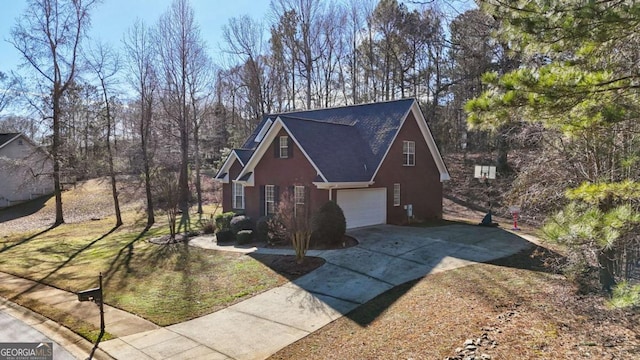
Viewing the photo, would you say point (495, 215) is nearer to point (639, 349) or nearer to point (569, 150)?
point (569, 150)

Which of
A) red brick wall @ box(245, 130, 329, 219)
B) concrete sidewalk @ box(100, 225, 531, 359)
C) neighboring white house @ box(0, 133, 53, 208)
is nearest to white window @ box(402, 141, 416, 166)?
concrete sidewalk @ box(100, 225, 531, 359)

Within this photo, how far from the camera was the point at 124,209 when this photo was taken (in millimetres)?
33562

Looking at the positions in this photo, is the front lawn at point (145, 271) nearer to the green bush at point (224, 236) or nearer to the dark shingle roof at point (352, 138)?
the green bush at point (224, 236)

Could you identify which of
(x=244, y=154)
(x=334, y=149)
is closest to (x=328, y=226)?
(x=334, y=149)

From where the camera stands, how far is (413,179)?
70.0 ft

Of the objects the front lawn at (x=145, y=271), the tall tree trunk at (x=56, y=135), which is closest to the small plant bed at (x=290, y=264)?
the front lawn at (x=145, y=271)

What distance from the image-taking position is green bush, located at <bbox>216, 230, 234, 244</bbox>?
1845 cm

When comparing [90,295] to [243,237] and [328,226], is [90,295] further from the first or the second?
[243,237]

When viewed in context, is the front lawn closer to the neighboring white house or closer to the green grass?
the green grass

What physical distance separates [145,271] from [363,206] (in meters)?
9.90

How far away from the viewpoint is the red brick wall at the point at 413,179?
20016 mm

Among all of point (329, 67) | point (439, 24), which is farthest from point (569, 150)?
point (329, 67)

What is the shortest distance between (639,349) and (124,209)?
3514cm

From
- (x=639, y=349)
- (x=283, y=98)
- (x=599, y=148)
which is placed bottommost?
(x=639, y=349)
